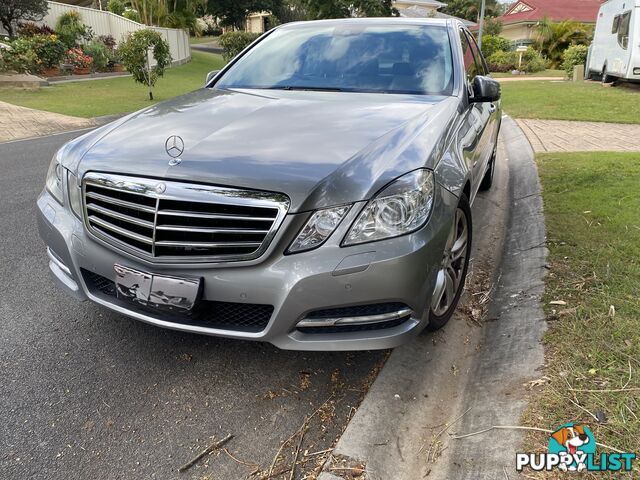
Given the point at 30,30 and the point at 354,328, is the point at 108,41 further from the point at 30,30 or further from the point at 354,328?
the point at 354,328

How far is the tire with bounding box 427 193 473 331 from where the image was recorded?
2375 mm

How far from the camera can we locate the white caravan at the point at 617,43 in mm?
14703

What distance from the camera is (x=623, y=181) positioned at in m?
4.80

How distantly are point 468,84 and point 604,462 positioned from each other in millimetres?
2511

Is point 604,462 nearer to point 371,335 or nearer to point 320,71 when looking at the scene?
point 371,335

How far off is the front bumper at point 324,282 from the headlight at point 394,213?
32 mm

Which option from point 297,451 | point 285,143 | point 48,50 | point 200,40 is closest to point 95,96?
point 48,50

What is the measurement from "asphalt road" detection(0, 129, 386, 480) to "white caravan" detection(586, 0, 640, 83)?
16.1 meters

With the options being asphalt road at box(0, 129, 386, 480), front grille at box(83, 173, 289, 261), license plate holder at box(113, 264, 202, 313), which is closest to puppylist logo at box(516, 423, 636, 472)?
asphalt road at box(0, 129, 386, 480)

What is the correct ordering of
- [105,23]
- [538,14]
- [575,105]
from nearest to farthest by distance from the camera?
1. [575,105]
2. [105,23]
3. [538,14]

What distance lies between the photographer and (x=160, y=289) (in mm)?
2121

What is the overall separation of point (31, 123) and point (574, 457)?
1153 cm

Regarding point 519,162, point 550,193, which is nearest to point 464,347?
point 550,193

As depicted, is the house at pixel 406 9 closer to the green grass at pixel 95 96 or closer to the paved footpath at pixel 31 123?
the green grass at pixel 95 96
